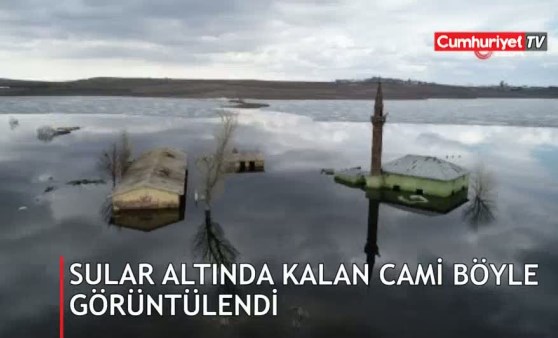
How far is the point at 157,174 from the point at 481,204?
40276mm

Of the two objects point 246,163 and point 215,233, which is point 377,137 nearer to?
point 246,163

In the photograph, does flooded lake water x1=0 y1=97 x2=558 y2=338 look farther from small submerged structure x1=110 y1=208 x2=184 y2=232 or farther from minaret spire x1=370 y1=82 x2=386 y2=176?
minaret spire x1=370 y1=82 x2=386 y2=176

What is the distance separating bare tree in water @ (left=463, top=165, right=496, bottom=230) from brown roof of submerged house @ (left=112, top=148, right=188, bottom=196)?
32997 millimetres

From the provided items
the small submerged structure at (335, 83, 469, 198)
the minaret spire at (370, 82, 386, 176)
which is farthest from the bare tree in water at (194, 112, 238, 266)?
the small submerged structure at (335, 83, 469, 198)

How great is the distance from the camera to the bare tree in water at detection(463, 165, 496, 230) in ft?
170

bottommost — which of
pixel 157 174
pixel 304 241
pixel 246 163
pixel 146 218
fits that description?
pixel 304 241

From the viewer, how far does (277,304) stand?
3147cm

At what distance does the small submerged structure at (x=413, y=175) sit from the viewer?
196ft

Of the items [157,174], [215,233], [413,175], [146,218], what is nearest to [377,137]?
[413,175]

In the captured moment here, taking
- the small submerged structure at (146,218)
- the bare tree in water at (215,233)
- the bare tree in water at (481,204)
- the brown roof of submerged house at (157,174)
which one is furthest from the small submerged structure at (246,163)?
the bare tree in water at (481,204)

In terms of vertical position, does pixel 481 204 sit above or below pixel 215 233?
above

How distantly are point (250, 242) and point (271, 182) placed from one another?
87.3ft

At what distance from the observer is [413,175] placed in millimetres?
61656

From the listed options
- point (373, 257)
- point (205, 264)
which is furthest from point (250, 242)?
point (373, 257)
